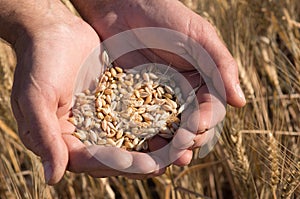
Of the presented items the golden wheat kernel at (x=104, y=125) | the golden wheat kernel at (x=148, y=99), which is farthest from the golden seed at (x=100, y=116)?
the golden wheat kernel at (x=148, y=99)

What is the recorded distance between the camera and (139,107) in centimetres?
160

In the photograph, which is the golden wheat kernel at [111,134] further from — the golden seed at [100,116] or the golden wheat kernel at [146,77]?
the golden wheat kernel at [146,77]

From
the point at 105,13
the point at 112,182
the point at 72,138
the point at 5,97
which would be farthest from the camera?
the point at 112,182

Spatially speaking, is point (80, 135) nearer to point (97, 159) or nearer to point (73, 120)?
point (73, 120)

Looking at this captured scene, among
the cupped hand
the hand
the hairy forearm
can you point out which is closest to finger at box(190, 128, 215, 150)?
the hand

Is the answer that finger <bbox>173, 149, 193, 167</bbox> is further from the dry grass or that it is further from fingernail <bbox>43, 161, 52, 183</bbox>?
fingernail <bbox>43, 161, 52, 183</bbox>

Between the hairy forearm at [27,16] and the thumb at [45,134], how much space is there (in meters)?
0.25

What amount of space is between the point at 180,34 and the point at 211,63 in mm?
125

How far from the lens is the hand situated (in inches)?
54.8

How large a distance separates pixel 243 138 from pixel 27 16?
0.65m

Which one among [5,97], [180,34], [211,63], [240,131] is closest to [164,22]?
[180,34]

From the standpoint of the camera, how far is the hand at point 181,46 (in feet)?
4.57

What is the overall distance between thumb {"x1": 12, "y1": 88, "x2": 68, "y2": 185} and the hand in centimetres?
27

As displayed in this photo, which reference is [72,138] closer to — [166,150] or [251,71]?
[166,150]
